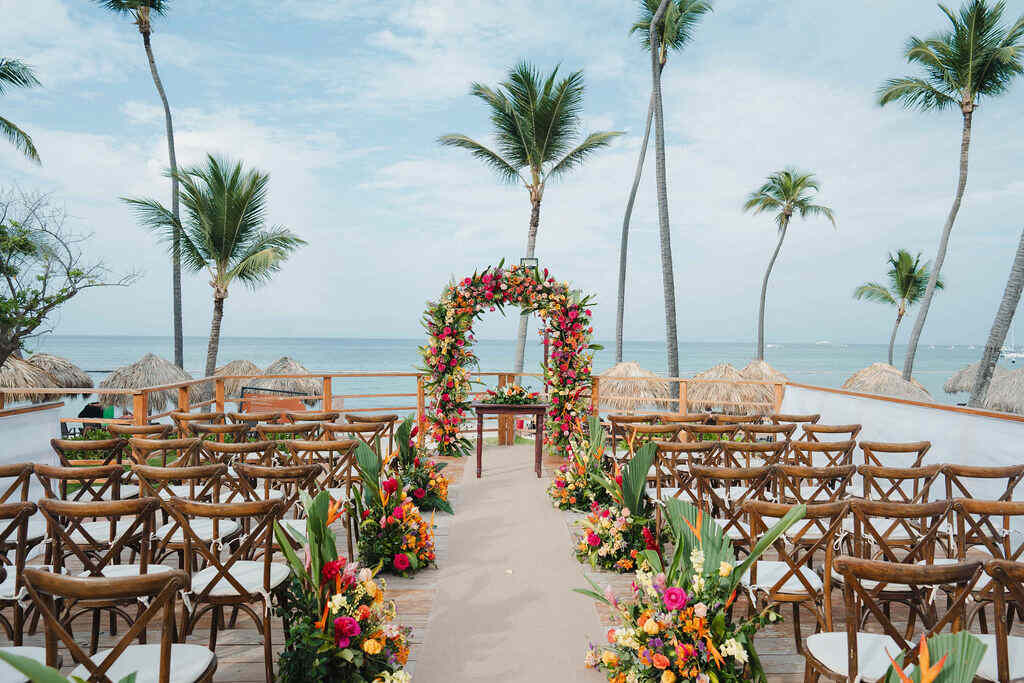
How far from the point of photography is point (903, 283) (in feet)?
81.5

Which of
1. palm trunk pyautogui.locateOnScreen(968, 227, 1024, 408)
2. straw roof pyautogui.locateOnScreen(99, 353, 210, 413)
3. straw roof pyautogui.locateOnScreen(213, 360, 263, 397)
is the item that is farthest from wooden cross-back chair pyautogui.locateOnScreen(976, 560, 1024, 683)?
straw roof pyautogui.locateOnScreen(213, 360, 263, 397)

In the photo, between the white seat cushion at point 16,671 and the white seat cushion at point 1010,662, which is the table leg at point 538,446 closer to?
the white seat cushion at point 1010,662

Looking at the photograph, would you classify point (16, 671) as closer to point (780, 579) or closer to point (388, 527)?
point (388, 527)

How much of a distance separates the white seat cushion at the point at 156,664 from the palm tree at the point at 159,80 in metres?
12.7

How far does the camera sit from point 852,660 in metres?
1.87

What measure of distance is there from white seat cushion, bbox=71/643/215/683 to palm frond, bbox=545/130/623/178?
13710 mm

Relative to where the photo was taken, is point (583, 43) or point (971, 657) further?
point (583, 43)

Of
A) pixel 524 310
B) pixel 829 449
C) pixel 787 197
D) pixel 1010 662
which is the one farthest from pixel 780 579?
pixel 787 197

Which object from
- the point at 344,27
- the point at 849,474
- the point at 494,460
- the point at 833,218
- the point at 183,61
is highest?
the point at 344,27

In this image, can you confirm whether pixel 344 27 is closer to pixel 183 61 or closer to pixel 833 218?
pixel 183 61

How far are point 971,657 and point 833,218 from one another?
24887 millimetres

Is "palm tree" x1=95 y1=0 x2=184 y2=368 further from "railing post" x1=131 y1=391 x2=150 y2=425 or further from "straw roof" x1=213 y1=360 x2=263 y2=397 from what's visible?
"railing post" x1=131 y1=391 x2=150 y2=425

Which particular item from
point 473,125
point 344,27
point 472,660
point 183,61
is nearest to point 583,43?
point 473,125

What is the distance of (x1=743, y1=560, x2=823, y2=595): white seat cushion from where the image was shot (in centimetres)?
258
